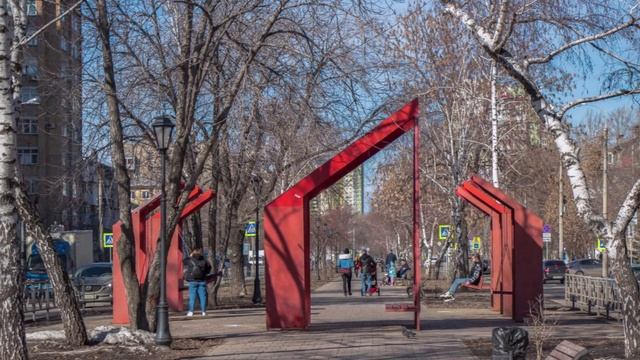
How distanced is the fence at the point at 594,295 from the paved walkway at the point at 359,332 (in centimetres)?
59

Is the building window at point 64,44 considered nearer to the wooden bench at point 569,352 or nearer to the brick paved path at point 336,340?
the brick paved path at point 336,340

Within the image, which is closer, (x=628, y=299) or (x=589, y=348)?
(x=628, y=299)

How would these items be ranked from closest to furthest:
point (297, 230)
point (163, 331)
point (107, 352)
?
point (107, 352), point (163, 331), point (297, 230)

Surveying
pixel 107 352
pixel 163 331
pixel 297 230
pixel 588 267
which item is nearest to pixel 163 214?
pixel 163 331

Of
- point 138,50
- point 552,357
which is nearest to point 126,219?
point 138,50

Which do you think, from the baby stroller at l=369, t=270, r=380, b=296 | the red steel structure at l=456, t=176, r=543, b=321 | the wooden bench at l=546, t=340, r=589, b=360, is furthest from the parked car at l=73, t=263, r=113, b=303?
the wooden bench at l=546, t=340, r=589, b=360

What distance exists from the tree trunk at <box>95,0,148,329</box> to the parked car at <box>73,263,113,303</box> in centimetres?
1408

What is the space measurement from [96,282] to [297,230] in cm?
1717

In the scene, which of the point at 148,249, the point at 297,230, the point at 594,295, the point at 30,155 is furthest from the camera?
the point at 30,155

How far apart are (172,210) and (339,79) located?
3.98 m

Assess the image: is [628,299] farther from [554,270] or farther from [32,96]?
[554,270]

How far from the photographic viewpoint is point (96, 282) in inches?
1347

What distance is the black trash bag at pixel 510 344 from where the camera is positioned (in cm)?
1258

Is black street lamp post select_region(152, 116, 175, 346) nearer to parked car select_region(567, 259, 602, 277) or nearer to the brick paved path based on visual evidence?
the brick paved path
